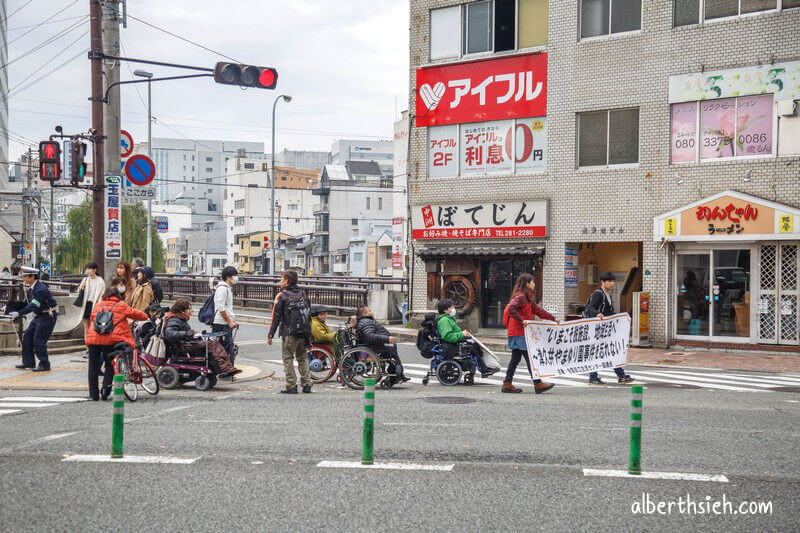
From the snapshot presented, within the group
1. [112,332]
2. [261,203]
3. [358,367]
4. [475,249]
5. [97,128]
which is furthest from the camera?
[261,203]

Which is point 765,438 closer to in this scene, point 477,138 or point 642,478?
point 642,478

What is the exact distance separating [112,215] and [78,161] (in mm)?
1180

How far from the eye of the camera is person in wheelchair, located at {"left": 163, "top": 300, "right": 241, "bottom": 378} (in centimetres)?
1297

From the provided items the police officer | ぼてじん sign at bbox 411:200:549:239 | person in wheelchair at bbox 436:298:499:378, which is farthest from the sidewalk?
ぼてじん sign at bbox 411:200:549:239

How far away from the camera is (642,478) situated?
718 cm

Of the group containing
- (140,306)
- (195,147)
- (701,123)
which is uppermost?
(195,147)

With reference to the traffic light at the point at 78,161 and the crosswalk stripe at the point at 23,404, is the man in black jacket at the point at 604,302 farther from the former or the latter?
the traffic light at the point at 78,161

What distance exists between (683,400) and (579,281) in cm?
1219

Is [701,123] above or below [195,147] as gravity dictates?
below

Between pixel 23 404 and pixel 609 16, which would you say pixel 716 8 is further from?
pixel 23 404

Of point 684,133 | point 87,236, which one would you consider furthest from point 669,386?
point 87,236

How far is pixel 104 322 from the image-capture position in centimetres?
1166

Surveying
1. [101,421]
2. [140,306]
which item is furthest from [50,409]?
[140,306]

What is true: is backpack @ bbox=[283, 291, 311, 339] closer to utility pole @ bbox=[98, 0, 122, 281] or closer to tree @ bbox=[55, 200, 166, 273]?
utility pole @ bbox=[98, 0, 122, 281]
